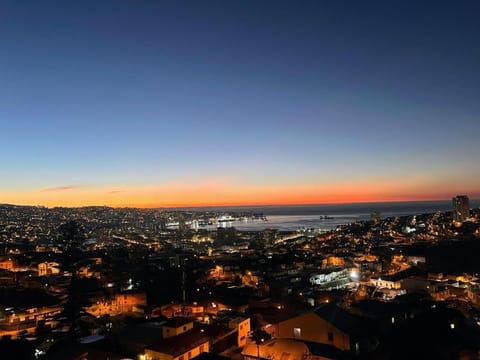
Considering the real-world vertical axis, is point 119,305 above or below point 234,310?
below

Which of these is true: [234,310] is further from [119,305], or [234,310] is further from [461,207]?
[461,207]

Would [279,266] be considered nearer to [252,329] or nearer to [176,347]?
[252,329]

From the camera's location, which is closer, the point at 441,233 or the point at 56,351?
the point at 56,351

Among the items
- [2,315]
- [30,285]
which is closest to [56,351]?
[2,315]

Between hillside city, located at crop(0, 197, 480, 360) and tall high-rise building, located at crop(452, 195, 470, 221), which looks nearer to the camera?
hillside city, located at crop(0, 197, 480, 360)

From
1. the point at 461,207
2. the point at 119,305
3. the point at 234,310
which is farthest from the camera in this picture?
the point at 461,207

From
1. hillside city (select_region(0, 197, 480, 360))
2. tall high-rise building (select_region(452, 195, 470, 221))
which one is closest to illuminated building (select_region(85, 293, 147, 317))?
hillside city (select_region(0, 197, 480, 360))

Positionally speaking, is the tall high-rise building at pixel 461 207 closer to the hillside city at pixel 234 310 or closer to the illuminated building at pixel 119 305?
the hillside city at pixel 234 310

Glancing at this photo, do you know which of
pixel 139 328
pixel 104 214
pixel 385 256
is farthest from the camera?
pixel 104 214

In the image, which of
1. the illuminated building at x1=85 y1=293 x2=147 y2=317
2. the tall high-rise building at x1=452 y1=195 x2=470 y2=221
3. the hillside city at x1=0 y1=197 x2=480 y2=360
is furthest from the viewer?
the tall high-rise building at x1=452 y1=195 x2=470 y2=221

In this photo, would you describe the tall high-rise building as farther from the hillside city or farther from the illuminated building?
the illuminated building

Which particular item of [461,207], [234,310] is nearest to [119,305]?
[234,310]
